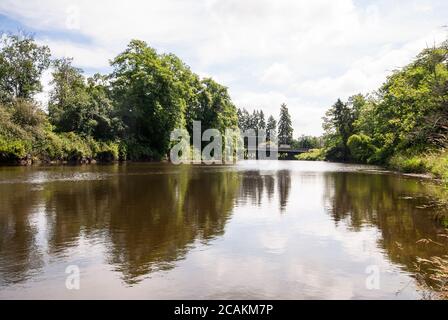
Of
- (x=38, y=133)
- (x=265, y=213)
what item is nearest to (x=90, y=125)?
(x=38, y=133)

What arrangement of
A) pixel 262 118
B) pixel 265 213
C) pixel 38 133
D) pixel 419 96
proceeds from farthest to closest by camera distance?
pixel 262 118 < pixel 38 133 < pixel 419 96 < pixel 265 213

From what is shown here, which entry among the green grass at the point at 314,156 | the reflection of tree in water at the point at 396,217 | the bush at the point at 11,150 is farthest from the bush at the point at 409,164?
the green grass at the point at 314,156

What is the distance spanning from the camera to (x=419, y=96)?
35.6 m

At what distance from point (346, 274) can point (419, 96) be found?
33.6m

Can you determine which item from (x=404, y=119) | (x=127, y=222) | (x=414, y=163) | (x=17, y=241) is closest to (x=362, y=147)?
(x=404, y=119)

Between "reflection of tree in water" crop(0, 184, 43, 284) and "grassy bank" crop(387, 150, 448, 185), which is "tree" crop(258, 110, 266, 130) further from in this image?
"reflection of tree in water" crop(0, 184, 43, 284)

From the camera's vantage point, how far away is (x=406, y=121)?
37500 millimetres

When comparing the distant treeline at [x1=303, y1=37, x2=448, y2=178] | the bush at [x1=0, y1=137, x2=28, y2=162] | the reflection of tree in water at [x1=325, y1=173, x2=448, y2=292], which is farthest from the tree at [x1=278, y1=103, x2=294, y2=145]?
the reflection of tree in water at [x1=325, y1=173, x2=448, y2=292]

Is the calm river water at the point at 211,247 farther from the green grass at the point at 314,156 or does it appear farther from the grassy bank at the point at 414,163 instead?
the green grass at the point at 314,156

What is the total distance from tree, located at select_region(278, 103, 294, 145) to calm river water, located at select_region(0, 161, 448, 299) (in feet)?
419

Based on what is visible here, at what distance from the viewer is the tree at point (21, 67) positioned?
48.1 metres

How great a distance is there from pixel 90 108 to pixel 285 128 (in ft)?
335

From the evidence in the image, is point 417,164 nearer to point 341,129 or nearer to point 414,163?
point 414,163
